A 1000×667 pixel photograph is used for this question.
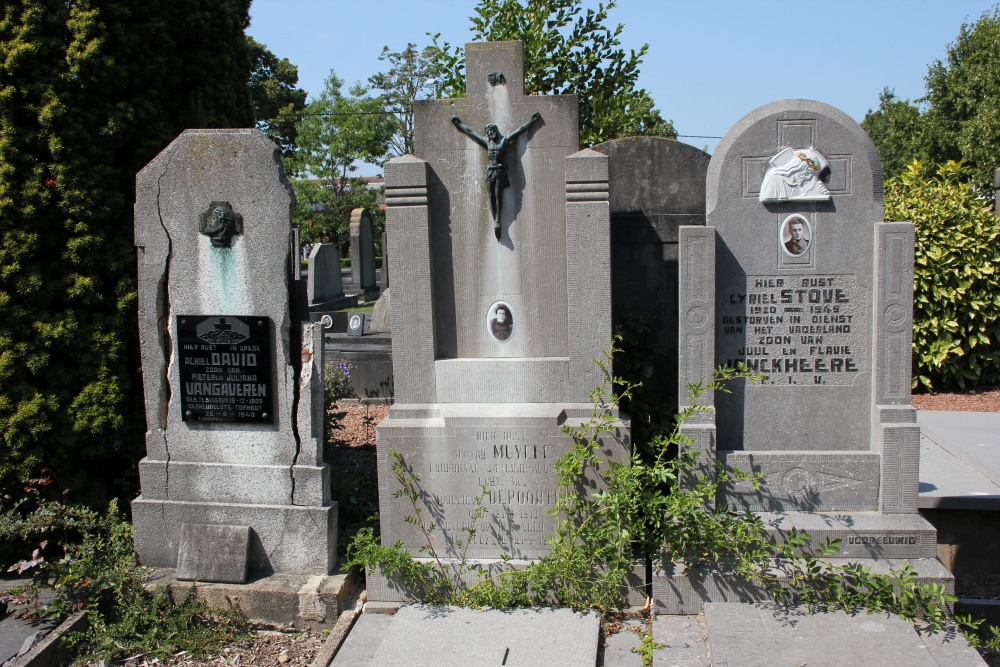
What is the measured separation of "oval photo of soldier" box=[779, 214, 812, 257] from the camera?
16.7 feet

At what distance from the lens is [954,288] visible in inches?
389

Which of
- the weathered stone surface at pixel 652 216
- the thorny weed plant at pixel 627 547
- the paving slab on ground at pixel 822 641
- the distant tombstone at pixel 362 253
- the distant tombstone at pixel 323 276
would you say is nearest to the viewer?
the paving slab on ground at pixel 822 641

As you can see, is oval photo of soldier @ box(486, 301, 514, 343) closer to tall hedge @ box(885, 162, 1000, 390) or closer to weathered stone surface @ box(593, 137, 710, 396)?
weathered stone surface @ box(593, 137, 710, 396)

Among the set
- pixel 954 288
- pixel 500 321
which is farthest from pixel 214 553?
pixel 954 288

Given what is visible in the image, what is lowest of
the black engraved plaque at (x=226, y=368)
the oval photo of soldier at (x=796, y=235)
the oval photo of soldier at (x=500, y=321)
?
the black engraved plaque at (x=226, y=368)

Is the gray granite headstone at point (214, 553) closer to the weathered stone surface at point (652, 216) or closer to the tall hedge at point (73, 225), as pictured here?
the tall hedge at point (73, 225)

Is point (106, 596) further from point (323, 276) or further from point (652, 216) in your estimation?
point (323, 276)

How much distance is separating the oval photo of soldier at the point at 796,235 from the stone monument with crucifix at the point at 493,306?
1121 millimetres

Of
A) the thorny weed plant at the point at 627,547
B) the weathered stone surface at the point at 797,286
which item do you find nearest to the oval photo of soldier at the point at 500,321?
the thorny weed plant at the point at 627,547

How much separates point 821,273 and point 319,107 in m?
30.5

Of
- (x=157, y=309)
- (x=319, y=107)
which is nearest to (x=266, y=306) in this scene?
(x=157, y=309)

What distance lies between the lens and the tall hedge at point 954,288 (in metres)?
9.85

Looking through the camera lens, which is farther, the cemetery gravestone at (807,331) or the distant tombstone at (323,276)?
the distant tombstone at (323,276)

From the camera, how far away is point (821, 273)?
5145 millimetres
